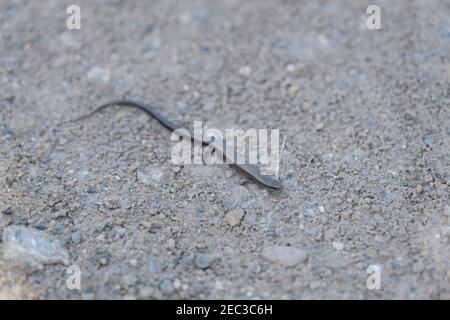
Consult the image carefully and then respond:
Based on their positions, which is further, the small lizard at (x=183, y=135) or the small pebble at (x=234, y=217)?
the small lizard at (x=183, y=135)

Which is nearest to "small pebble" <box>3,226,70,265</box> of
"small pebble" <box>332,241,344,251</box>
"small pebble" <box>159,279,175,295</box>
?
"small pebble" <box>159,279,175,295</box>

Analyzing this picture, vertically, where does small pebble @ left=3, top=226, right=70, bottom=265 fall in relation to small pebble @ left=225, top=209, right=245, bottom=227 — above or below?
below

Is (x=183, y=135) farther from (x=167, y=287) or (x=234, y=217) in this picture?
(x=167, y=287)

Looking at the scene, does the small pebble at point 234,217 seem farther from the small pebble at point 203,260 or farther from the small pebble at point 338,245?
the small pebble at point 338,245

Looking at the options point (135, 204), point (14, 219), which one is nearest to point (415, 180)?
point (135, 204)

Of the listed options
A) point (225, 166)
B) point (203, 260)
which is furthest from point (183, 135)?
point (203, 260)

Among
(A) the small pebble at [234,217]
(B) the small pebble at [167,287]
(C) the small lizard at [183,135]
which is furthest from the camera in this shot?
(C) the small lizard at [183,135]

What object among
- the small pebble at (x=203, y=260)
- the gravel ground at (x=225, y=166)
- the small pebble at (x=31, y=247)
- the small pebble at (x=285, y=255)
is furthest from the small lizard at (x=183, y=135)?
the small pebble at (x=31, y=247)

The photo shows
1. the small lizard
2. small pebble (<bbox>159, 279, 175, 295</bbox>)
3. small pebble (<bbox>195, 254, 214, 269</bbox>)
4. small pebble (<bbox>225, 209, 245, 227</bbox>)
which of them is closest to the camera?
small pebble (<bbox>159, 279, 175, 295</bbox>)

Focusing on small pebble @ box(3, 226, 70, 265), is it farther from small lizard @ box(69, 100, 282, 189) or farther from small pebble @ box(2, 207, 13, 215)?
small lizard @ box(69, 100, 282, 189)
